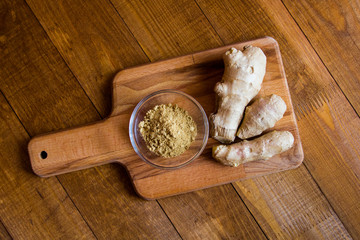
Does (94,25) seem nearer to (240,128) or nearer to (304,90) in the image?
(240,128)

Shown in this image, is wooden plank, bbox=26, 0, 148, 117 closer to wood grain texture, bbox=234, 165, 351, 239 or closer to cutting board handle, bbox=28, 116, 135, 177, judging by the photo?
cutting board handle, bbox=28, 116, 135, 177

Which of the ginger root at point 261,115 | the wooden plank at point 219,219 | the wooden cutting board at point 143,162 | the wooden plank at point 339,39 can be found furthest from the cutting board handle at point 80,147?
the wooden plank at point 339,39

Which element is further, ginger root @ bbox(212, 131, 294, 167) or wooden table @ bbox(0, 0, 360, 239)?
wooden table @ bbox(0, 0, 360, 239)

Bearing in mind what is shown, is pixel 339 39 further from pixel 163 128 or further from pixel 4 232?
pixel 4 232

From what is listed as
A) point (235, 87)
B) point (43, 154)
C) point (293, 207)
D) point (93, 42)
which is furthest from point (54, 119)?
point (293, 207)

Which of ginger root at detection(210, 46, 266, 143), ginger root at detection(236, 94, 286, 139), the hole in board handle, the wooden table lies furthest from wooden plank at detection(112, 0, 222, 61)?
the hole in board handle

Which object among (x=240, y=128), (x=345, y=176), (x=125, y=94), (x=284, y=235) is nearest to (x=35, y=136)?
(x=125, y=94)
